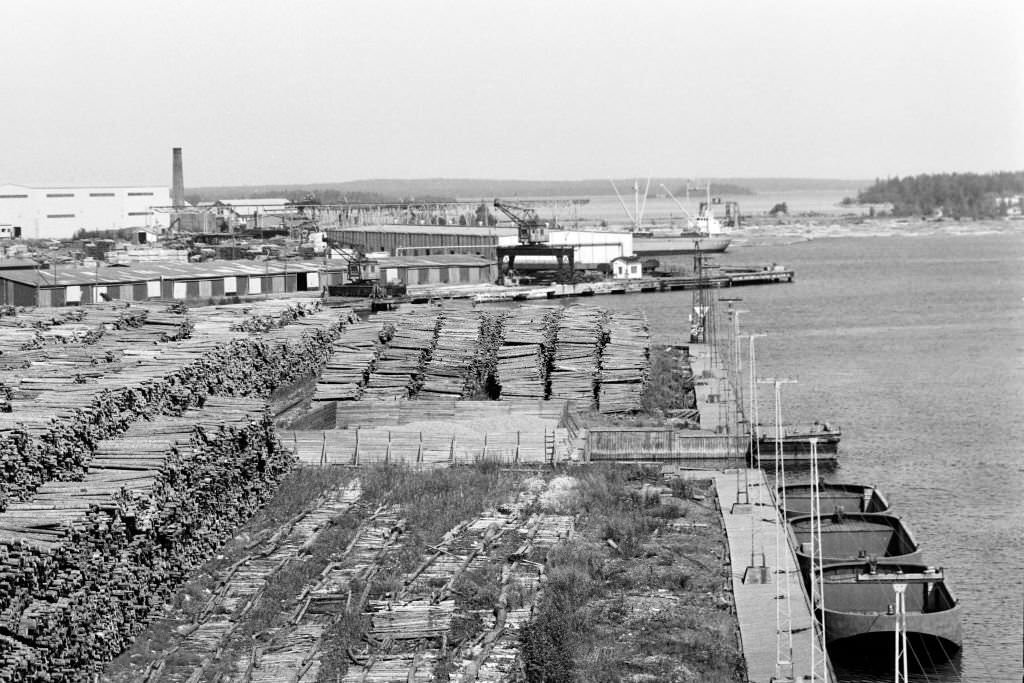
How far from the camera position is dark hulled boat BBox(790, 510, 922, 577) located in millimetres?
29828

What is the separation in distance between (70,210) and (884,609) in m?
111

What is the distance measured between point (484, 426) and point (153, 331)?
15.2 m

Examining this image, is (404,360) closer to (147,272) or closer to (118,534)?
(118,534)

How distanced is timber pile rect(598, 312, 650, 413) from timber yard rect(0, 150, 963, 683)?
0.43ft

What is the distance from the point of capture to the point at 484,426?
3738 cm

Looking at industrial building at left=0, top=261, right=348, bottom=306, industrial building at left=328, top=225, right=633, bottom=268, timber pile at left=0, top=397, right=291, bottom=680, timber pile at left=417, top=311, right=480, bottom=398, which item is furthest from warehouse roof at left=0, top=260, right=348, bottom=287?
timber pile at left=0, top=397, right=291, bottom=680

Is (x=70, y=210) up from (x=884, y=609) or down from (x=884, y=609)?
up

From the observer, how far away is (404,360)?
1684 inches

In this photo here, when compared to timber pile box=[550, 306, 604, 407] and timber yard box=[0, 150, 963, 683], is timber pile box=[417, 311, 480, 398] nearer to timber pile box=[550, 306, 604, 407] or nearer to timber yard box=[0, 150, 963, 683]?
timber yard box=[0, 150, 963, 683]

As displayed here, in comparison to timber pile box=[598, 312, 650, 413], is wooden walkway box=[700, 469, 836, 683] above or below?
below

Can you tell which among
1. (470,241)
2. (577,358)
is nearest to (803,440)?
(577,358)

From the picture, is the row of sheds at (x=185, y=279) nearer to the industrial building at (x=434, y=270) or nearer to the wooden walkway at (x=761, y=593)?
the industrial building at (x=434, y=270)

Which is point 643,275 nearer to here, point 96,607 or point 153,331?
point 153,331

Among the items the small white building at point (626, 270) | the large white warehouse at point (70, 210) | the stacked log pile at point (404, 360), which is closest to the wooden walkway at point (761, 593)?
the stacked log pile at point (404, 360)
